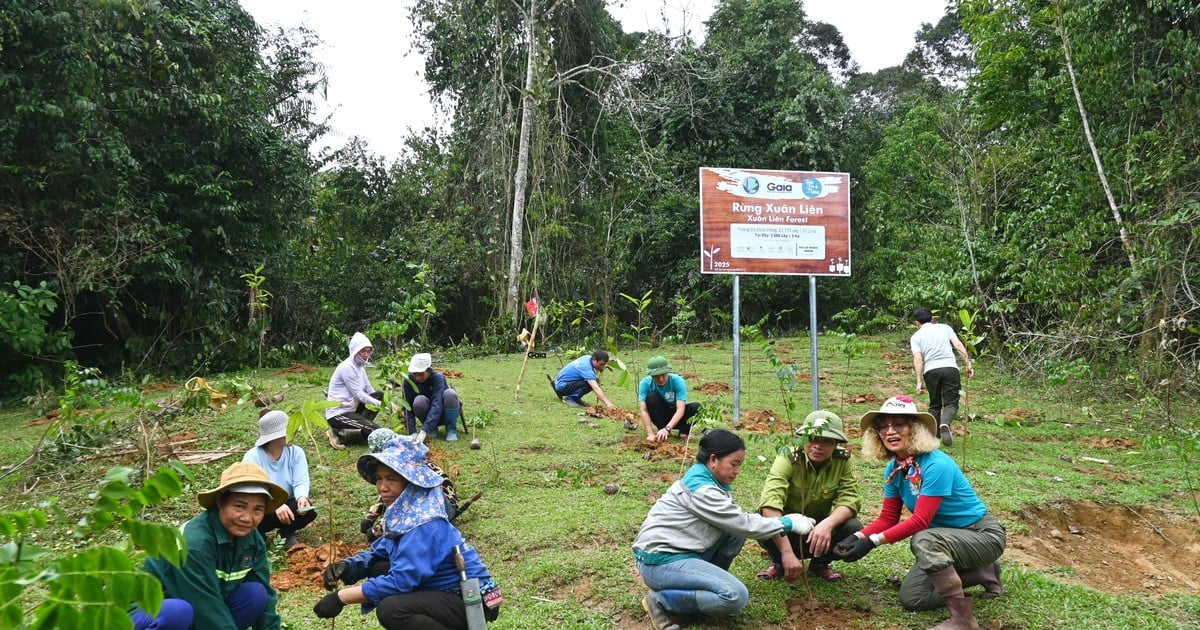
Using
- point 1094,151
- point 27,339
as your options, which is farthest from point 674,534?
point 27,339

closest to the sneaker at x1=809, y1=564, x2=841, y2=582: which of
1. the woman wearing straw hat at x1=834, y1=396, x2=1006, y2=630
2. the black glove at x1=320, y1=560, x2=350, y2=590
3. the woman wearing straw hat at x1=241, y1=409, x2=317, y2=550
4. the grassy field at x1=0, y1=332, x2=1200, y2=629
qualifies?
the grassy field at x1=0, y1=332, x2=1200, y2=629

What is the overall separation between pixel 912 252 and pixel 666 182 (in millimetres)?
5933

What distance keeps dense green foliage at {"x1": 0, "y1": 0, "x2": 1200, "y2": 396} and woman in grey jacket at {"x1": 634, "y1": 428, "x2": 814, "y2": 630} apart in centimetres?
316

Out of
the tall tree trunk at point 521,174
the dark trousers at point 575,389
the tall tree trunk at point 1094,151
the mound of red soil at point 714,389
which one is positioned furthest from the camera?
the tall tree trunk at point 521,174

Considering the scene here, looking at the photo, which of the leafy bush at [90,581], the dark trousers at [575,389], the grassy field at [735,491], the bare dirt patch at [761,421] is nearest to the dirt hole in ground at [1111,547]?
the grassy field at [735,491]

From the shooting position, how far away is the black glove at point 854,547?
3.91 meters

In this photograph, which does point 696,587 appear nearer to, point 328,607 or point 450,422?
point 328,607

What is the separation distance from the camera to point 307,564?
500 cm

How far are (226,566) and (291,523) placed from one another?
198 centimetres

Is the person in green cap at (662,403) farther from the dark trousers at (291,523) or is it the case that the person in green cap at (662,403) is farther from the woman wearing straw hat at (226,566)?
the woman wearing straw hat at (226,566)

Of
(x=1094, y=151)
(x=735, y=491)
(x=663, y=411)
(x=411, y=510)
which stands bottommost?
(x=735, y=491)

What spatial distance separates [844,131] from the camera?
21.0m

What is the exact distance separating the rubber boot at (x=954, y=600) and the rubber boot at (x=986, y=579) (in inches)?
10.0

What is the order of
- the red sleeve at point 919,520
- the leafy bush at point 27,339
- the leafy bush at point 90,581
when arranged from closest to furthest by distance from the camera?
the leafy bush at point 90,581 → the red sleeve at point 919,520 → the leafy bush at point 27,339
